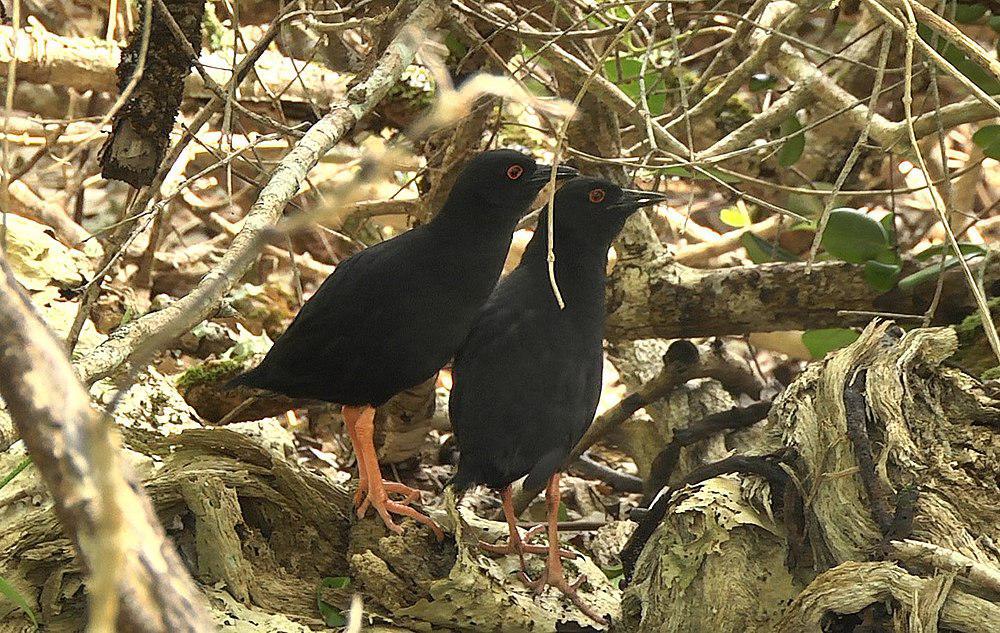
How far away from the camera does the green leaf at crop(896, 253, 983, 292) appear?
12.6 feet

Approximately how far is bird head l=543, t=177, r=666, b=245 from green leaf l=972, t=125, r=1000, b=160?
1.40 meters

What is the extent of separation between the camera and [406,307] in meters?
3.20

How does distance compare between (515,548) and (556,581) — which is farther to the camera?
(515,548)

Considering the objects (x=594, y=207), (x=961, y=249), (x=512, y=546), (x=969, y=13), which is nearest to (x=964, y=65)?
(x=969, y=13)

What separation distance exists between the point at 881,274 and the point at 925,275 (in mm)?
189

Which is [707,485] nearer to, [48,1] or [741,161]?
[741,161]

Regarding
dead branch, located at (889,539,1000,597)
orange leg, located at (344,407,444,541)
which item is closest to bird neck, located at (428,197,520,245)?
orange leg, located at (344,407,444,541)

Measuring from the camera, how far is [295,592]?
9.80ft

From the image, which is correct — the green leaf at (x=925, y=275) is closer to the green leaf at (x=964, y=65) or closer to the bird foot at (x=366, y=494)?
the green leaf at (x=964, y=65)

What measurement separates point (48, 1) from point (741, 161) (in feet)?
14.8

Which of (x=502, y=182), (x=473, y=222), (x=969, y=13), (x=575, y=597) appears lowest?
(x=575, y=597)

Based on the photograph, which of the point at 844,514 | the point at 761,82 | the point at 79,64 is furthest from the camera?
the point at 79,64

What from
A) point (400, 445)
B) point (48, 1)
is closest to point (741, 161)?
point (400, 445)

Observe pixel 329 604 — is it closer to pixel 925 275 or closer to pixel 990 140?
pixel 925 275
